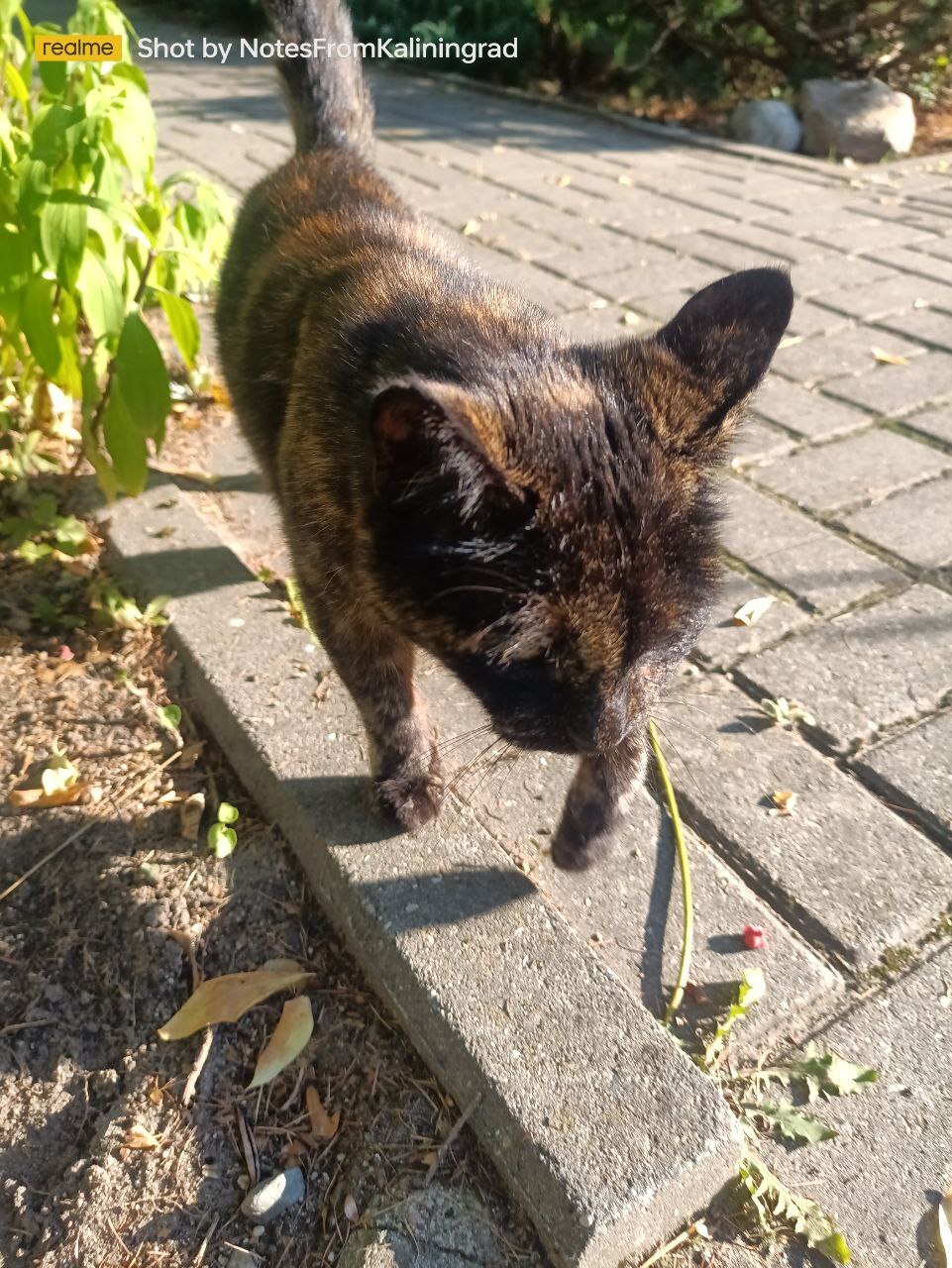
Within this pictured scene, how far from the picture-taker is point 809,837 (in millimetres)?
2191

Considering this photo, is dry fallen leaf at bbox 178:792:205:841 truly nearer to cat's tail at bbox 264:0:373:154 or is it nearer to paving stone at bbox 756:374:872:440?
cat's tail at bbox 264:0:373:154

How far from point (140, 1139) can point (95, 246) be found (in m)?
2.12

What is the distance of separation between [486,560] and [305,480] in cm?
71

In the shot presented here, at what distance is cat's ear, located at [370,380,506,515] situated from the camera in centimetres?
135

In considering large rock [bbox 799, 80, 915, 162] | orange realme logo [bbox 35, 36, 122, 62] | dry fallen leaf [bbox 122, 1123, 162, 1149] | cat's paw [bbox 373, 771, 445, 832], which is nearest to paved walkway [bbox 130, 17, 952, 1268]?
cat's paw [bbox 373, 771, 445, 832]

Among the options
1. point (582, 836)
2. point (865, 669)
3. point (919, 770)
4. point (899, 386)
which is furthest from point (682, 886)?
point (899, 386)

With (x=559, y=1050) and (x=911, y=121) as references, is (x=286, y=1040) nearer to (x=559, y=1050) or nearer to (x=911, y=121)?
(x=559, y=1050)

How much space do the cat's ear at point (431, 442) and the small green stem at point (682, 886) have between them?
2.23ft

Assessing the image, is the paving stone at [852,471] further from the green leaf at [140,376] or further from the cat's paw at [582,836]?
the green leaf at [140,376]

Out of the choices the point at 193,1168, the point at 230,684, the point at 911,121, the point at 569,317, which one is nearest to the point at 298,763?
the point at 230,684

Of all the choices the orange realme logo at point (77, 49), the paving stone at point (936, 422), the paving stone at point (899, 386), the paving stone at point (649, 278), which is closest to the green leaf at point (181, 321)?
the orange realme logo at point (77, 49)

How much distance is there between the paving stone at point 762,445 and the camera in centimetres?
352

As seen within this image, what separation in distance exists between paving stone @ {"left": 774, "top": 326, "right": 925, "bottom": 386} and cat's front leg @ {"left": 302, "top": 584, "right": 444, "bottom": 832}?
2.77m

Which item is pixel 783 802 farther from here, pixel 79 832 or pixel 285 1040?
pixel 79 832
